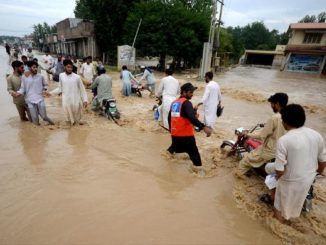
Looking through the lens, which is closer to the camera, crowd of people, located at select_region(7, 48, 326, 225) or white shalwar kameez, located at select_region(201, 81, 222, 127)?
crowd of people, located at select_region(7, 48, 326, 225)

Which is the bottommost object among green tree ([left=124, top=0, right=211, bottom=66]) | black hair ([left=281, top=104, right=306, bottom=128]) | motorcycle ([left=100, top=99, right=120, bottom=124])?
motorcycle ([left=100, top=99, right=120, bottom=124])

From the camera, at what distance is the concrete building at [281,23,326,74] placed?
29156 mm

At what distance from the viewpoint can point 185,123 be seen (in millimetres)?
3982

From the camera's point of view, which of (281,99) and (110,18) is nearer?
(281,99)

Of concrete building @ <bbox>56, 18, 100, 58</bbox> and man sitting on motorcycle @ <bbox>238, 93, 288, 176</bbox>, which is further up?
concrete building @ <bbox>56, 18, 100, 58</bbox>

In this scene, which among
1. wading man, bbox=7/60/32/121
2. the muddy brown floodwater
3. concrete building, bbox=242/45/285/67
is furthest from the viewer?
concrete building, bbox=242/45/285/67

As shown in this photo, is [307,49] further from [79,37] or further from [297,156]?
[297,156]

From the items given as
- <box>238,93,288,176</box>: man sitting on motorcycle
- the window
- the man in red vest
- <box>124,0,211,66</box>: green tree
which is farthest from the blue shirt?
the window

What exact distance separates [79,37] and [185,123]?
27.1 metres

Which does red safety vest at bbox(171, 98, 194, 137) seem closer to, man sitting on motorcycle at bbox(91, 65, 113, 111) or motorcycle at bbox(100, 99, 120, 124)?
motorcycle at bbox(100, 99, 120, 124)

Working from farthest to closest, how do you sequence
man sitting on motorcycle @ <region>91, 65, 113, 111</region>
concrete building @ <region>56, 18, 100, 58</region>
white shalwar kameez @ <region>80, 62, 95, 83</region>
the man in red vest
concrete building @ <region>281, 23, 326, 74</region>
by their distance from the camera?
concrete building @ <region>281, 23, 326, 74</region> → concrete building @ <region>56, 18, 100, 58</region> → white shalwar kameez @ <region>80, 62, 95, 83</region> → man sitting on motorcycle @ <region>91, 65, 113, 111</region> → the man in red vest

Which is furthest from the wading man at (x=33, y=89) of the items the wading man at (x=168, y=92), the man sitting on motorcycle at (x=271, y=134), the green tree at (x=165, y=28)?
the green tree at (x=165, y=28)

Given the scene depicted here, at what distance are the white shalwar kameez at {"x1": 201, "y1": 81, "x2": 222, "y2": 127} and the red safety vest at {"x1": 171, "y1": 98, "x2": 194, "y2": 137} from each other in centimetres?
199

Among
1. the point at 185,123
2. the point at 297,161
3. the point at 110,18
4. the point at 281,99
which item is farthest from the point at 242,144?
the point at 110,18
